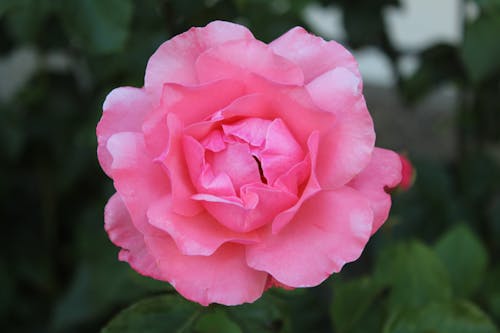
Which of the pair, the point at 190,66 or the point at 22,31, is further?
the point at 22,31

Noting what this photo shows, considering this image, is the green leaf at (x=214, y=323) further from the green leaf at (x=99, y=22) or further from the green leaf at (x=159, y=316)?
the green leaf at (x=99, y=22)

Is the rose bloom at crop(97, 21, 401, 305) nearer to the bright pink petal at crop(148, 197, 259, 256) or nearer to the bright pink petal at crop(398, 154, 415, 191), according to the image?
the bright pink petal at crop(148, 197, 259, 256)

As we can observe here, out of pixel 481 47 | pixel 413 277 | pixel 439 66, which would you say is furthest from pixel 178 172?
pixel 439 66

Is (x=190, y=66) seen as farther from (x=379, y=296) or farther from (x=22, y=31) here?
(x=22, y=31)

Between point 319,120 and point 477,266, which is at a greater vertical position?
point 319,120

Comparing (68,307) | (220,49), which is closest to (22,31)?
(68,307)

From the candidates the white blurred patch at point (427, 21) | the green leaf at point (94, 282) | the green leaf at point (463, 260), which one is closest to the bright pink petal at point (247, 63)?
the green leaf at point (463, 260)

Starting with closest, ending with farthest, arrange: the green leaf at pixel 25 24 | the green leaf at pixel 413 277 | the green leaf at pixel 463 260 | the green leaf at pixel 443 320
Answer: the green leaf at pixel 443 320 < the green leaf at pixel 413 277 < the green leaf at pixel 463 260 < the green leaf at pixel 25 24
